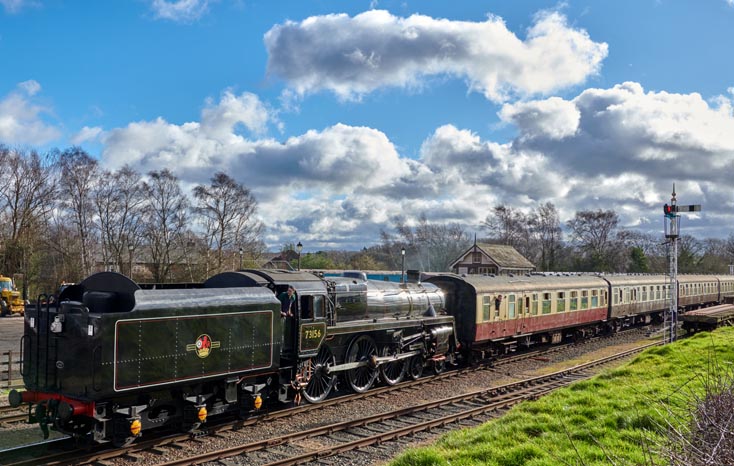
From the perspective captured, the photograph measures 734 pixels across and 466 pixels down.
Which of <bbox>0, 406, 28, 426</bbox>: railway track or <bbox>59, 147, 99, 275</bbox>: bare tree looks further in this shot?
<bbox>59, 147, 99, 275</bbox>: bare tree

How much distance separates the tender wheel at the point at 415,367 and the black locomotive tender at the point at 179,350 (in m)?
2.39

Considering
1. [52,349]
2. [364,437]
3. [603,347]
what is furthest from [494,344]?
[52,349]

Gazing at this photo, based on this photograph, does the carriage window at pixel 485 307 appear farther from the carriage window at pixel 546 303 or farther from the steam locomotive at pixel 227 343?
the carriage window at pixel 546 303

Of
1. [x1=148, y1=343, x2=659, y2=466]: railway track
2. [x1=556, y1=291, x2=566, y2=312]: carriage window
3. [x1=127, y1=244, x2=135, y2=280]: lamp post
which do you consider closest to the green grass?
[x1=148, y1=343, x2=659, y2=466]: railway track

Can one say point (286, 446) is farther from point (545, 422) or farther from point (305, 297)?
point (545, 422)

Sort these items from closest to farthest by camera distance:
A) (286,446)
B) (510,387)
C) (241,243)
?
(286,446) < (510,387) < (241,243)

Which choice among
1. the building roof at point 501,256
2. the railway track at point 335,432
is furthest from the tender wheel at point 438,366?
the building roof at point 501,256

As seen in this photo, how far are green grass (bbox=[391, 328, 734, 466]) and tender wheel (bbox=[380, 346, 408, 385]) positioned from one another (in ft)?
15.5

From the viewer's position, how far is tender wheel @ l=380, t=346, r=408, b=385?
50.9ft

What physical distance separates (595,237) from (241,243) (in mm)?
50533

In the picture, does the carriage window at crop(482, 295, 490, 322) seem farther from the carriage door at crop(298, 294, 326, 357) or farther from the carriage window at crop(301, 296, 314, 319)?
the carriage window at crop(301, 296, 314, 319)

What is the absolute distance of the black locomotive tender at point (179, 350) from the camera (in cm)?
916

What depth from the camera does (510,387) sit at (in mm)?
15453

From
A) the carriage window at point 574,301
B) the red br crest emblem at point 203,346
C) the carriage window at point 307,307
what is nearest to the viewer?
the red br crest emblem at point 203,346
